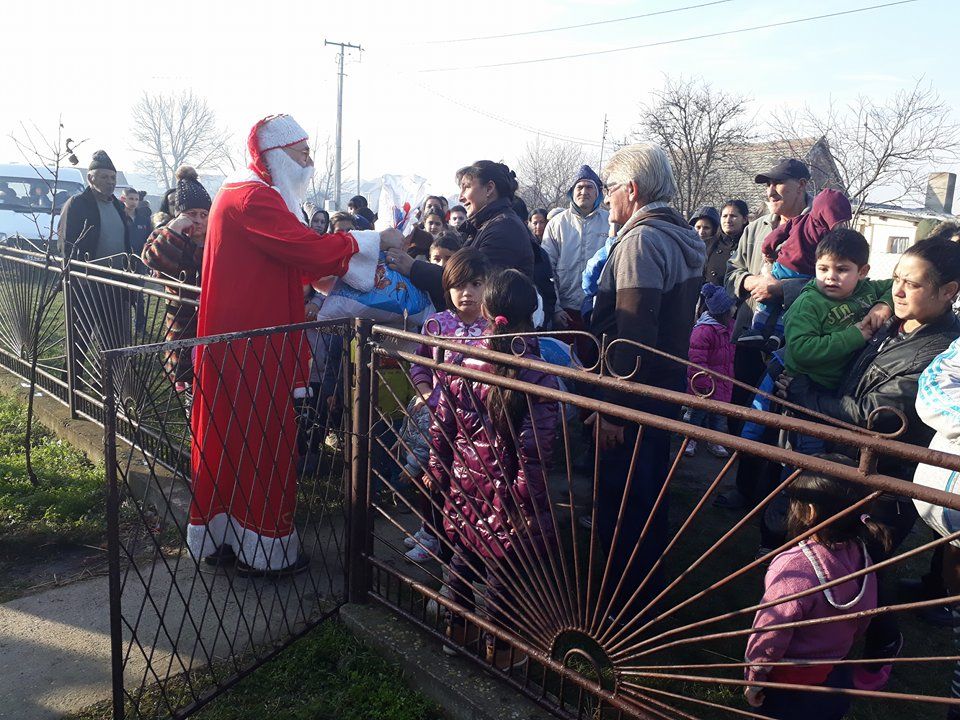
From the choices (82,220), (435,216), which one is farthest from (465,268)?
(82,220)

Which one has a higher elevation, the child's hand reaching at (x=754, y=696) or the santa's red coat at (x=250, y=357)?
the santa's red coat at (x=250, y=357)

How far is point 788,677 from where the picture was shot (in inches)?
79.2

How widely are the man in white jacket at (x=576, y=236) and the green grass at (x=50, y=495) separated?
11.6ft

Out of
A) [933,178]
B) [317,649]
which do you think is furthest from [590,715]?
[933,178]

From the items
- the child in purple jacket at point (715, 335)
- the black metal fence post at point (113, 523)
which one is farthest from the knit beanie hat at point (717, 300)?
the black metal fence post at point (113, 523)

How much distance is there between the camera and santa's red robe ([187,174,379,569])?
3.07 m

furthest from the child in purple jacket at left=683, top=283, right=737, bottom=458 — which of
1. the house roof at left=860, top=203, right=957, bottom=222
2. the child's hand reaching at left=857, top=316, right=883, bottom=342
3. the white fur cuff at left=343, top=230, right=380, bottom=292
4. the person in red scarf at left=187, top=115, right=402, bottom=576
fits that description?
the house roof at left=860, top=203, right=957, bottom=222

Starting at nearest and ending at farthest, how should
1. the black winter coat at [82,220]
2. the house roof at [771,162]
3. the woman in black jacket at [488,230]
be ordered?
the woman in black jacket at [488,230] < the black winter coat at [82,220] < the house roof at [771,162]

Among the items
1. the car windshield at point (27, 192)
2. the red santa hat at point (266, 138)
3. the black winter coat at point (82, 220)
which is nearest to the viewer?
the red santa hat at point (266, 138)

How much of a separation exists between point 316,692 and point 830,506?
192cm

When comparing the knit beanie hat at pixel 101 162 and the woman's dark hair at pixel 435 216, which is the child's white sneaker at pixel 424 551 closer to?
the woman's dark hair at pixel 435 216

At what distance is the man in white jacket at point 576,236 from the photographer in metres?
5.69

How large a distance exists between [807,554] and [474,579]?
126 centimetres

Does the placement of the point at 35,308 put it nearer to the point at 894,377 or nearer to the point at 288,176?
the point at 288,176
